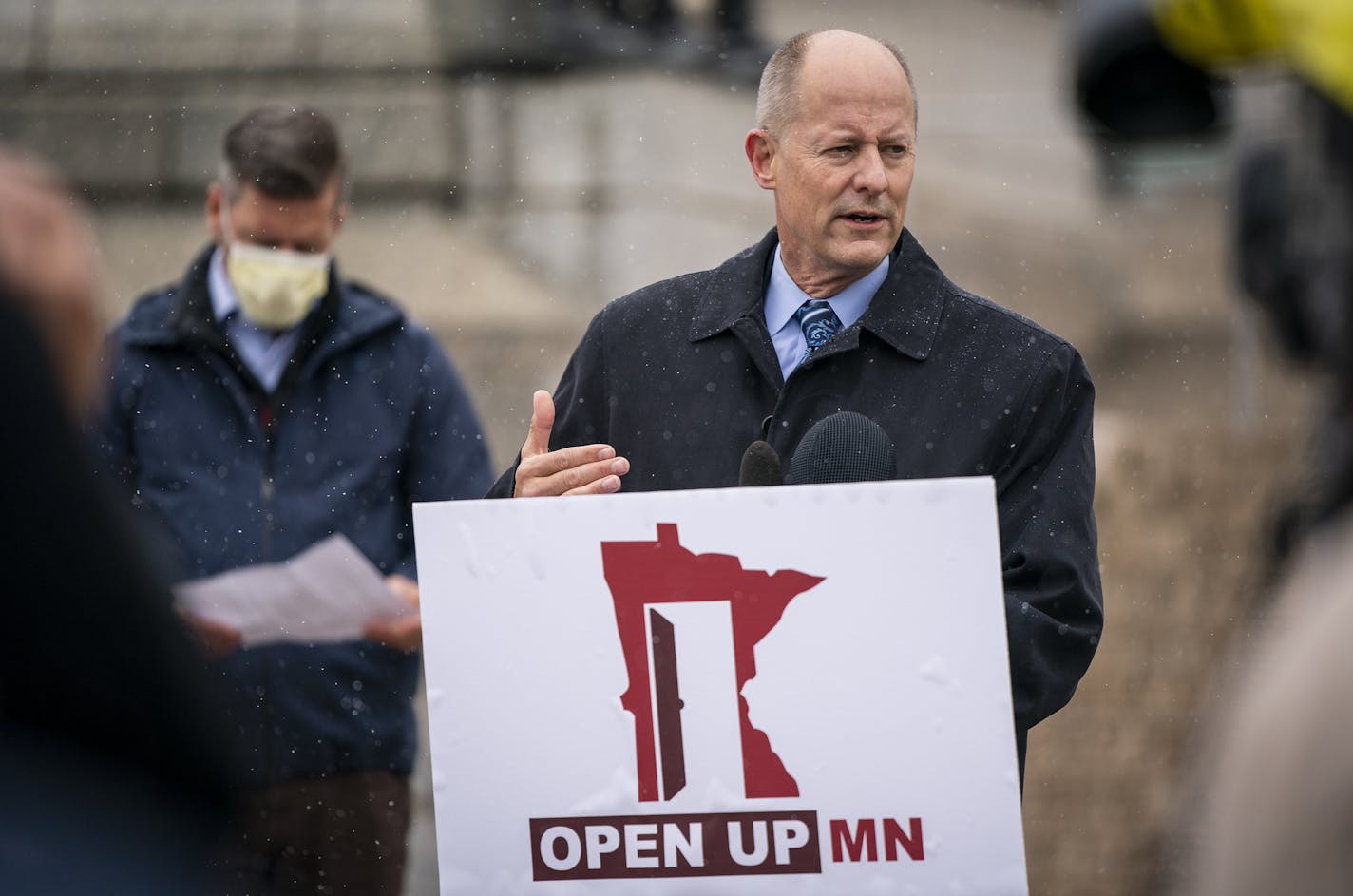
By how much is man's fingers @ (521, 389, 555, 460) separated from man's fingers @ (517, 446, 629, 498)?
110 mm

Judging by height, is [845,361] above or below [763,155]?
below

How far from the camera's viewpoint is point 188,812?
159cm

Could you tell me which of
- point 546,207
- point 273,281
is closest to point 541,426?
point 273,281

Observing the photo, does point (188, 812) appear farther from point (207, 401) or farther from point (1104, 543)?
point (1104, 543)

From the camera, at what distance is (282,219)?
14.0 feet

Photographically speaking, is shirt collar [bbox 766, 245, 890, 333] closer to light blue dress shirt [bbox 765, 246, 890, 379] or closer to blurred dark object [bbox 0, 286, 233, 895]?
light blue dress shirt [bbox 765, 246, 890, 379]

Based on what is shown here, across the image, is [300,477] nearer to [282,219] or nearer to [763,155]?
[282,219]

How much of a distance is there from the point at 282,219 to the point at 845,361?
1.56 meters

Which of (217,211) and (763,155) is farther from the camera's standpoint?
(217,211)

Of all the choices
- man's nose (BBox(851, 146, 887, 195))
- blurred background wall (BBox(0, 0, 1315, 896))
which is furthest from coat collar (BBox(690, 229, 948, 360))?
blurred background wall (BBox(0, 0, 1315, 896))

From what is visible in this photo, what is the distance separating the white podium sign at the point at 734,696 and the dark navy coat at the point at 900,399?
1.37 ft

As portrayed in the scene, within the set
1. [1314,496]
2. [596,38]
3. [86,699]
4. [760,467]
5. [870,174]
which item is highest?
[596,38]

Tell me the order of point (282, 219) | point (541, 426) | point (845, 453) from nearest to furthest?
point (845, 453) < point (541, 426) < point (282, 219)

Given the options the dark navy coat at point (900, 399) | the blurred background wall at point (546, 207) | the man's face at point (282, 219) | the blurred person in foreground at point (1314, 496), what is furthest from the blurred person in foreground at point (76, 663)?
the blurred background wall at point (546, 207)
